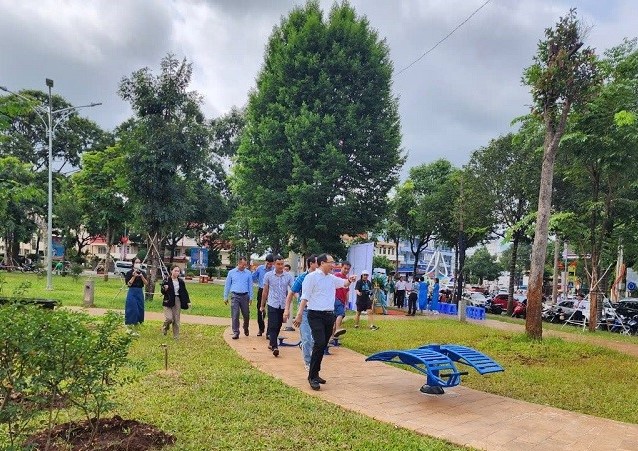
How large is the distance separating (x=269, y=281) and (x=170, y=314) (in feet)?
7.12

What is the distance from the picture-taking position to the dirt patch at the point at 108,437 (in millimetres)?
3900

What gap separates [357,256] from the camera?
62.4 ft

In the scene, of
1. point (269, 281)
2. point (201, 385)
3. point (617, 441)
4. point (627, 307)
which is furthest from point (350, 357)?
point (627, 307)

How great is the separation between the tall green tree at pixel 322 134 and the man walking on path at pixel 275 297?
1102 cm

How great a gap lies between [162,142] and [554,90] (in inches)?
476

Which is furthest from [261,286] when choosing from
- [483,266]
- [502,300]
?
[483,266]

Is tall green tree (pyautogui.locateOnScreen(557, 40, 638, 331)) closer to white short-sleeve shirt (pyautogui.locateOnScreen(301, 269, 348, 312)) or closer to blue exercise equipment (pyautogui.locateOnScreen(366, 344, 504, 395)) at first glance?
blue exercise equipment (pyautogui.locateOnScreen(366, 344, 504, 395))

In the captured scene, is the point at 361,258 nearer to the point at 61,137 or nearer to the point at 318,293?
the point at 318,293

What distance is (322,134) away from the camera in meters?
19.8

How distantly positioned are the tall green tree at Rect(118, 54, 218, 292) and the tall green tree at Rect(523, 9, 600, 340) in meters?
11.2

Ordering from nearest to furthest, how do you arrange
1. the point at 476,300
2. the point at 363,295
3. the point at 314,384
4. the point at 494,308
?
the point at 314,384 → the point at 363,295 → the point at 494,308 → the point at 476,300

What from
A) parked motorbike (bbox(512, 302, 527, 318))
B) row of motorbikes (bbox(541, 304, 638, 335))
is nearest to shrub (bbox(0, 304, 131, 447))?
row of motorbikes (bbox(541, 304, 638, 335))

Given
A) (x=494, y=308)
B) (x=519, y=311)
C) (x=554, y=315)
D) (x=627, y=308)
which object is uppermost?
(x=627, y=308)

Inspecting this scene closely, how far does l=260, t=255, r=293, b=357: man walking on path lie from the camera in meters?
8.55
